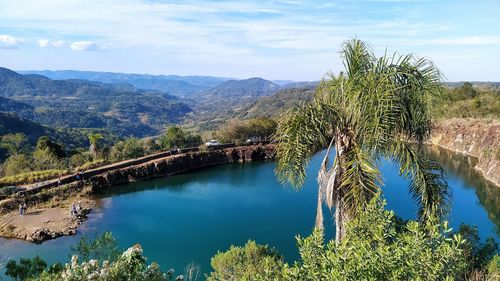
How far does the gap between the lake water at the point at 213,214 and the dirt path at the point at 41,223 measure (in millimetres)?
525

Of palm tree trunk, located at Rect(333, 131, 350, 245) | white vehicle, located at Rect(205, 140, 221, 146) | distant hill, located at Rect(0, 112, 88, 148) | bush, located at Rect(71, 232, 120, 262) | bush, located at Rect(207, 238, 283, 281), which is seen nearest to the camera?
palm tree trunk, located at Rect(333, 131, 350, 245)

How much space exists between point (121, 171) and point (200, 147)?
31.9 ft

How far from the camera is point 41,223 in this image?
66.2 ft

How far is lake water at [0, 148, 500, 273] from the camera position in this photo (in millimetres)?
17094

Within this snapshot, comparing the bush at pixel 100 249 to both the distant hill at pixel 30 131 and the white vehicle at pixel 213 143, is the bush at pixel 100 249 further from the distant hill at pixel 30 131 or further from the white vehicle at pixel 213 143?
the distant hill at pixel 30 131

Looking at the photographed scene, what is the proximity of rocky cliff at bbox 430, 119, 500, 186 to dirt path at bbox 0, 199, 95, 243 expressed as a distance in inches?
1059

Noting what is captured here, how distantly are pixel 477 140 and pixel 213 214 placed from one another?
101ft

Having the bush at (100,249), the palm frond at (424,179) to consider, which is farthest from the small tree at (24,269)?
the palm frond at (424,179)

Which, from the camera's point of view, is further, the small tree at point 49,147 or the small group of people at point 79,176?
the small tree at point 49,147

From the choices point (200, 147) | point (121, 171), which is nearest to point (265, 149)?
point (200, 147)

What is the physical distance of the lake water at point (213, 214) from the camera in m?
17.1

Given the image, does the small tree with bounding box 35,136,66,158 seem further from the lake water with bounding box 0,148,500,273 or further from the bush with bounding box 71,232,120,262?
the bush with bounding box 71,232,120,262

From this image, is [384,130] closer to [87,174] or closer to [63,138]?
[87,174]

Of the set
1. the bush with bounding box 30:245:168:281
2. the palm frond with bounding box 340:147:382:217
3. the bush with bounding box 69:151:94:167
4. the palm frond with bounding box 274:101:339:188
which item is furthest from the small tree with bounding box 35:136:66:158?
the palm frond with bounding box 340:147:382:217
